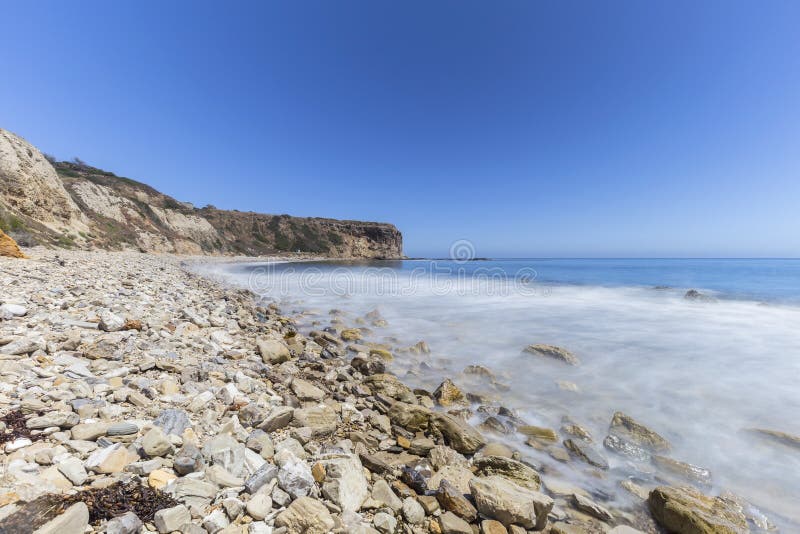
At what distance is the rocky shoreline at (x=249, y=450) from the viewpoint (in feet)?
5.98

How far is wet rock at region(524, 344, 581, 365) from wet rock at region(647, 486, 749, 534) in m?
3.69

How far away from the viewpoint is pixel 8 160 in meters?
20.7

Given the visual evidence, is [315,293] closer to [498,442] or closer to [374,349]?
[374,349]

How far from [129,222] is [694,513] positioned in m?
50.3

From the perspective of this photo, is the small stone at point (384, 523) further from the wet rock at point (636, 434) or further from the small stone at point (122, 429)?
the wet rock at point (636, 434)

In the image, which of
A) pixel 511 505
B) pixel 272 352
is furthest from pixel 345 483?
pixel 272 352

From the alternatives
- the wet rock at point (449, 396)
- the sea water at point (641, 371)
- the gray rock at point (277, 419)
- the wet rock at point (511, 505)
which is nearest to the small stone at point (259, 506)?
the gray rock at point (277, 419)

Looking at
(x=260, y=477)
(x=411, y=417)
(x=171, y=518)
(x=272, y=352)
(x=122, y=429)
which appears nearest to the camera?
(x=171, y=518)

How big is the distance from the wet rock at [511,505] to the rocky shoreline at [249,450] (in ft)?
0.04

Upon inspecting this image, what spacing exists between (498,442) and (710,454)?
2626mm

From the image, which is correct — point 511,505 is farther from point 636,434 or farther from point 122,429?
point 122,429

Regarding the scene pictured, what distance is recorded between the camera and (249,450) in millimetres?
2488

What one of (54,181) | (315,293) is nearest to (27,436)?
(315,293)

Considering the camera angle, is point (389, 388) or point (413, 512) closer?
point (413, 512)
